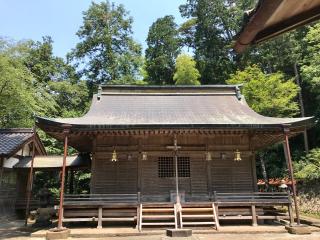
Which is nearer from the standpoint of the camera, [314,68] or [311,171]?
[311,171]

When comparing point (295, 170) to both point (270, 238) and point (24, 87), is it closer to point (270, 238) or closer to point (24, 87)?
point (270, 238)

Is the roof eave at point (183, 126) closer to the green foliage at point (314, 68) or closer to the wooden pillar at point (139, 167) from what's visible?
the wooden pillar at point (139, 167)

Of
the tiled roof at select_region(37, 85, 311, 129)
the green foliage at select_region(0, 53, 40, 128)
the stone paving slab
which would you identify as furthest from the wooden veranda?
the green foliage at select_region(0, 53, 40, 128)

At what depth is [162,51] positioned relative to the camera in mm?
41031

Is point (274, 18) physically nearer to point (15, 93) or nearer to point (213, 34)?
point (15, 93)

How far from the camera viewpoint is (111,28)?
4231 centimetres

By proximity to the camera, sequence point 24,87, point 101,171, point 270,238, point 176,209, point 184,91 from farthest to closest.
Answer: point 24,87
point 184,91
point 101,171
point 176,209
point 270,238

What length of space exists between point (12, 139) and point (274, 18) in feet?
66.2

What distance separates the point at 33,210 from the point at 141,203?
9.78 m

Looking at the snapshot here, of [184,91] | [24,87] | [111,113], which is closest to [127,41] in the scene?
[24,87]

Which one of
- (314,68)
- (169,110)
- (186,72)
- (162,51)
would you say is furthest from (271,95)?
(162,51)

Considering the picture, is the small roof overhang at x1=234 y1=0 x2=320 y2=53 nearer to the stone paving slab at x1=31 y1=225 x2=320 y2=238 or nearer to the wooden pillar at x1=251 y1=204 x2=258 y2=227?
the stone paving slab at x1=31 y1=225 x2=320 y2=238

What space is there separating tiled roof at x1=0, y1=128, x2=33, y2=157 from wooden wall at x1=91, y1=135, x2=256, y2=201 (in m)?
6.43

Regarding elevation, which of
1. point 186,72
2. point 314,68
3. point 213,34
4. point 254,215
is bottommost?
point 254,215
